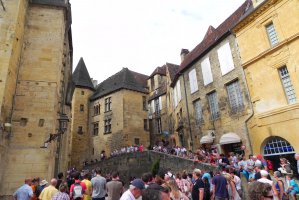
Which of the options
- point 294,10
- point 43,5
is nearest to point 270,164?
point 294,10

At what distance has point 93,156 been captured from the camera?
26391 mm

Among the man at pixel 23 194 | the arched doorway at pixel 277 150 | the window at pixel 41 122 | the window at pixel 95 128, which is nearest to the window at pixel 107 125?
the window at pixel 95 128

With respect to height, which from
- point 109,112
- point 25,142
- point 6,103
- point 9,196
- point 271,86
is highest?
point 109,112

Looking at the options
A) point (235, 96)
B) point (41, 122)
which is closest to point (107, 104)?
point (235, 96)

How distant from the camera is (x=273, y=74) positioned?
38.9 ft

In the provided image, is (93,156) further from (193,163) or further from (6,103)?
(6,103)

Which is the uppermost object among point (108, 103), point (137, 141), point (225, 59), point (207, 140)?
point (108, 103)

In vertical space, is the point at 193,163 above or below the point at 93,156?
below

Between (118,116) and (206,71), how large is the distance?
12.3 meters

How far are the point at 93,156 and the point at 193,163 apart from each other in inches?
674

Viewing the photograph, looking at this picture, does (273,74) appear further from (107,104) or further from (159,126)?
(159,126)

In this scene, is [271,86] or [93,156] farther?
[93,156]

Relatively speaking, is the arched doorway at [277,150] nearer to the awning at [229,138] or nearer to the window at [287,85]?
the awning at [229,138]

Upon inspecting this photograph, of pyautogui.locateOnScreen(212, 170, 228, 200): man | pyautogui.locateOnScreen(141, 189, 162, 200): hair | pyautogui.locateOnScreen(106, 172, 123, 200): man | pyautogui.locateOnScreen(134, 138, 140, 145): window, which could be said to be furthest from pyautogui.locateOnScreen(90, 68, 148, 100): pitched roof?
pyautogui.locateOnScreen(141, 189, 162, 200): hair
